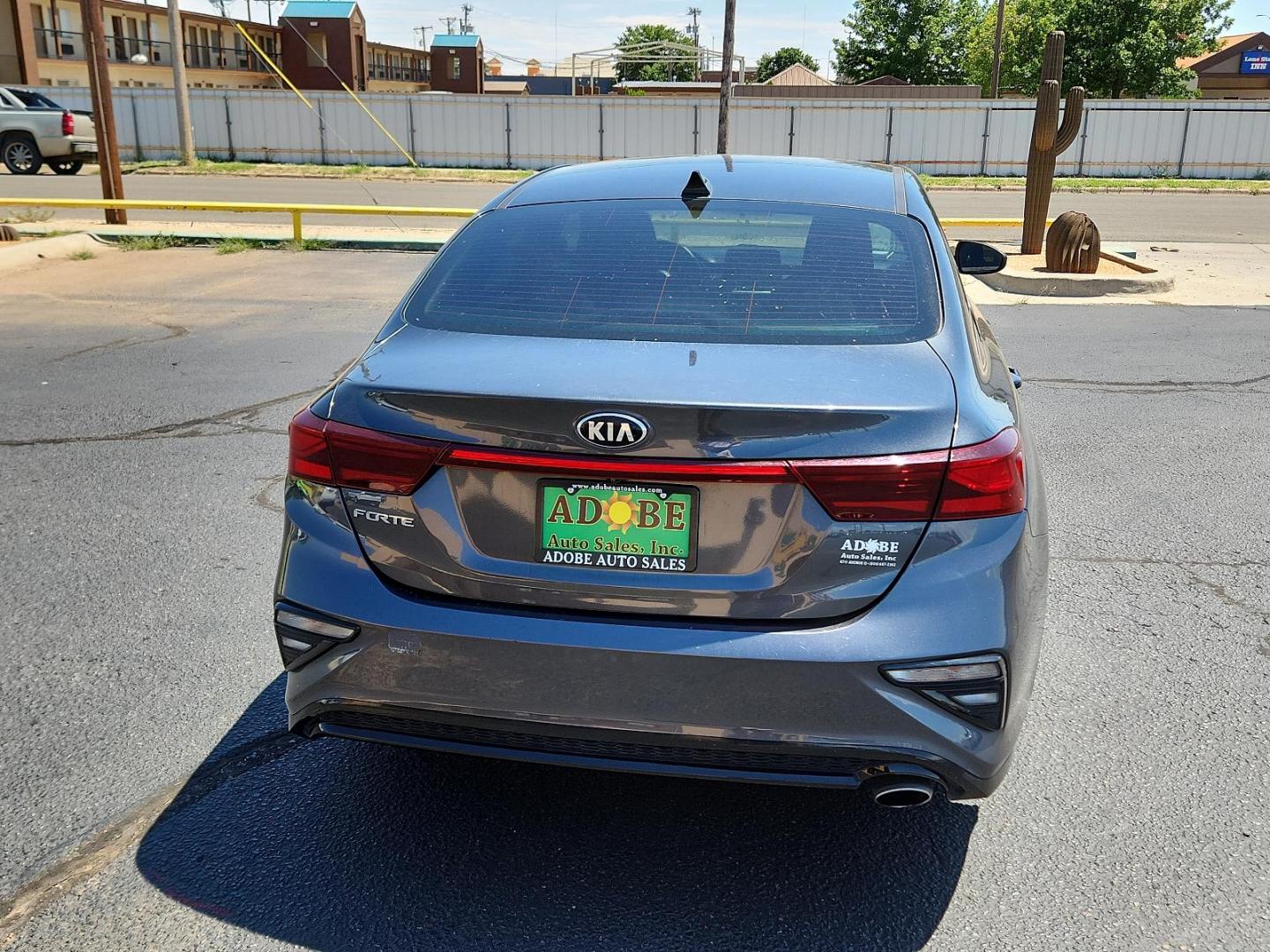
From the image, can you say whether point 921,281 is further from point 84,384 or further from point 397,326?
point 84,384

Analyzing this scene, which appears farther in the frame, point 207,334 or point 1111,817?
point 207,334

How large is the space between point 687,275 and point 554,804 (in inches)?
59.0

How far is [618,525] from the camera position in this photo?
2.47m

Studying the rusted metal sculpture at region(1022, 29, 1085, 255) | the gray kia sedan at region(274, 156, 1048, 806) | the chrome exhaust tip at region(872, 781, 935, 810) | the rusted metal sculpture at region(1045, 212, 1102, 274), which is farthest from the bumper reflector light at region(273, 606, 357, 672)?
the rusted metal sculpture at region(1022, 29, 1085, 255)

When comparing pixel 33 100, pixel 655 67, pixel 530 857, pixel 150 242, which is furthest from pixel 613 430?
pixel 655 67

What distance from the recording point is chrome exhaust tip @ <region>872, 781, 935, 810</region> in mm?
2482

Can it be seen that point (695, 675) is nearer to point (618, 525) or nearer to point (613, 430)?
point (618, 525)

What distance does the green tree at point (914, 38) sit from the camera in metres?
68.6

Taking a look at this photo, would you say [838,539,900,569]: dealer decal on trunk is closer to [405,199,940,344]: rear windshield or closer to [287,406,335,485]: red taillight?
[405,199,940,344]: rear windshield

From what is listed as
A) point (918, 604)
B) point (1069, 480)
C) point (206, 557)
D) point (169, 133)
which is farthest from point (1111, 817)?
point (169, 133)

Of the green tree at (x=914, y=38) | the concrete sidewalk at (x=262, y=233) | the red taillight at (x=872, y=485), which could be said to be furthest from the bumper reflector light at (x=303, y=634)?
the green tree at (x=914, y=38)

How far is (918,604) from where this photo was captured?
94.6 inches

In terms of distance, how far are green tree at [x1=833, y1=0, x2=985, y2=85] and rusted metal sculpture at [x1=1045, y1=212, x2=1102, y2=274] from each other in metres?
61.4

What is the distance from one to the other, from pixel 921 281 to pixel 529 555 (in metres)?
1.35
